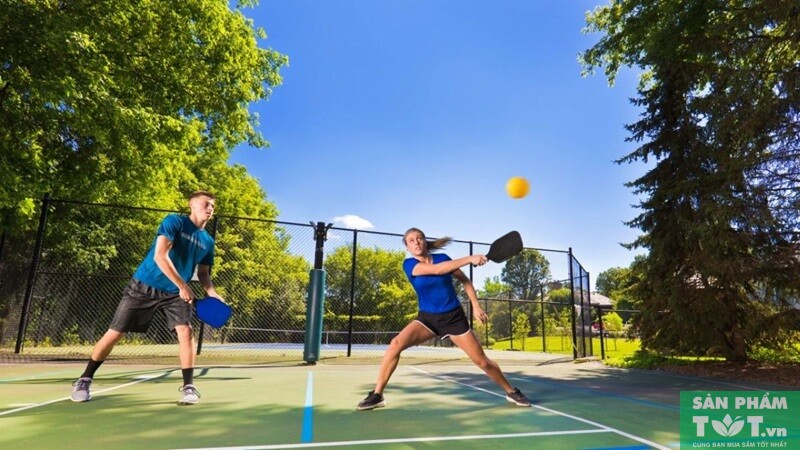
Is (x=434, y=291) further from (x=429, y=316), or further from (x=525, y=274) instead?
(x=525, y=274)

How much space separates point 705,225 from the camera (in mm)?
9250

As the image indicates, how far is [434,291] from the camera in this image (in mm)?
4332

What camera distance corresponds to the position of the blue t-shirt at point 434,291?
4.30 metres

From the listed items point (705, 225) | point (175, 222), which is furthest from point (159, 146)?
point (705, 225)

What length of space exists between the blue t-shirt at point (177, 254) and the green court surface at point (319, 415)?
1.20 meters

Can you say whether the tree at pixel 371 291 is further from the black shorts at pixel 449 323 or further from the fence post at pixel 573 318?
the black shorts at pixel 449 323

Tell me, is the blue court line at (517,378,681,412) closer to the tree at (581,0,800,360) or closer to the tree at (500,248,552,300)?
the tree at (581,0,800,360)

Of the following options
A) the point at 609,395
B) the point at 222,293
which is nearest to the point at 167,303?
the point at 609,395

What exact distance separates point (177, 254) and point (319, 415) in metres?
2.10

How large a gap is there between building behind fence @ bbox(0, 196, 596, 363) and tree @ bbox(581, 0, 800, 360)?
9.36ft

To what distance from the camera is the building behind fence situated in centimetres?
1181

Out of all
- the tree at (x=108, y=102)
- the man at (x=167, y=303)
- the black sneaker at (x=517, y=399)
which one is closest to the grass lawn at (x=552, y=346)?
the tree at (x=108, y=102)

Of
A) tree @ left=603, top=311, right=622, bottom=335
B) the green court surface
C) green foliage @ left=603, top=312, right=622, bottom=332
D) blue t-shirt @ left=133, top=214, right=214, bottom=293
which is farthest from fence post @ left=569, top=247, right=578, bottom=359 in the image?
green foliage @ left=603, top=312, right=622, bottom=332

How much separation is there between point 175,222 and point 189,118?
Result: 1189 cm
